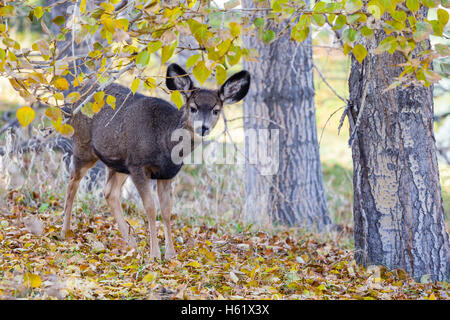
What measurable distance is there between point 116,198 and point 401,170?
11.0ft

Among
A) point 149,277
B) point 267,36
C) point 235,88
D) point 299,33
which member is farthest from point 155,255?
point 299,33

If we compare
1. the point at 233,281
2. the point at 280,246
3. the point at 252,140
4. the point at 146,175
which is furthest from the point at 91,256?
the point at 252,140

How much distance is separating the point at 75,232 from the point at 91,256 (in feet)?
3.64

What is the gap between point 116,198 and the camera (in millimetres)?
6988

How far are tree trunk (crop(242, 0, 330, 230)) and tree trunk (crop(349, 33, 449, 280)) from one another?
3.06 meters

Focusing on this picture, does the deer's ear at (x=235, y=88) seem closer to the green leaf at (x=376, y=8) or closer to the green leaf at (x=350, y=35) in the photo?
the green leaf at (x=350, y=35)

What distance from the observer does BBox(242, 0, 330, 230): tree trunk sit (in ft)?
28.0

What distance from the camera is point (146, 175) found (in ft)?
20.5

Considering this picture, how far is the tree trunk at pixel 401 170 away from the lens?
5.27 metres

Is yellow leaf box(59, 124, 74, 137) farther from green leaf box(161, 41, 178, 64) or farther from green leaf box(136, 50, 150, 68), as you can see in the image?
green leaf box(161, 41, 178, 64)

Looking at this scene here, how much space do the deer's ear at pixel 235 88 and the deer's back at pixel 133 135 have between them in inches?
22.4

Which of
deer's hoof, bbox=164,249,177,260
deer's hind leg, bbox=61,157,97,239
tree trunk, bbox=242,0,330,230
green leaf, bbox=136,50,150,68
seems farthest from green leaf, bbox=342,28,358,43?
tree trunk, bbox=242,0,330,230

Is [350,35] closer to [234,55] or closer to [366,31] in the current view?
[366,31]
